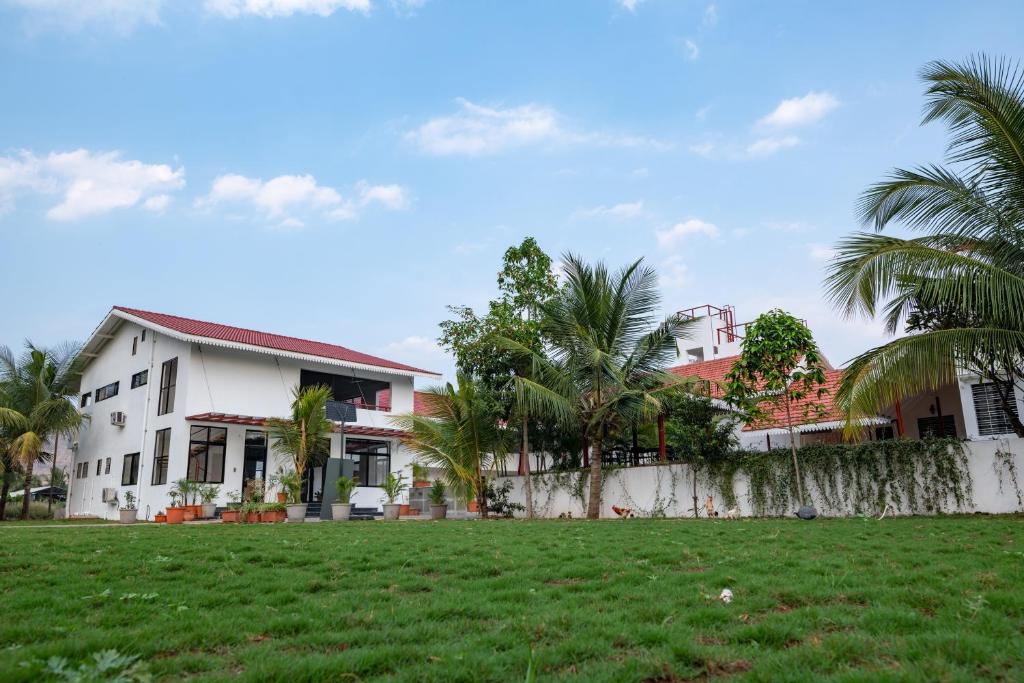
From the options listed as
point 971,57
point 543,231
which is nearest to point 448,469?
point 543,231

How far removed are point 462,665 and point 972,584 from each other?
375 cm

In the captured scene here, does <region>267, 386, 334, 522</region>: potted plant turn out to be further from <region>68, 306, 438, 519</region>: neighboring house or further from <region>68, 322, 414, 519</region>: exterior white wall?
<region>68, 322, 414, 519</region>: exterior white wall

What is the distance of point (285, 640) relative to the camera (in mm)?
3713

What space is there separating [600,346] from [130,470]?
55.1 ft

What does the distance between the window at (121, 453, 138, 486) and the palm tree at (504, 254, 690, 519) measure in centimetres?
1426

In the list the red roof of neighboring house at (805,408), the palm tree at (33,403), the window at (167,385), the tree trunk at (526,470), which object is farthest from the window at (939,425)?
the palm tree at (33,403)

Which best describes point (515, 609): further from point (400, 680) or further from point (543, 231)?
point (543, 231)

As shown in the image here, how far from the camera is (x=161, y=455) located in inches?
865

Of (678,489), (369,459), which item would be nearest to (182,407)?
(369,459)

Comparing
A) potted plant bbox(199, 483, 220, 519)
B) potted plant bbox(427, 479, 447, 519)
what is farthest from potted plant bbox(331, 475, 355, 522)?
potted plant bbox(199, 483, 220, 519)

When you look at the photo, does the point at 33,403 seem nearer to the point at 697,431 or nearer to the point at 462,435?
the point at 462,435

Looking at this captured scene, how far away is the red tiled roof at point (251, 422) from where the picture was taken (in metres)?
20.6

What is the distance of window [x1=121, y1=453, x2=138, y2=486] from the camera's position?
22881mm

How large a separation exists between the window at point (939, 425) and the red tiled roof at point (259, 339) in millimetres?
16925
